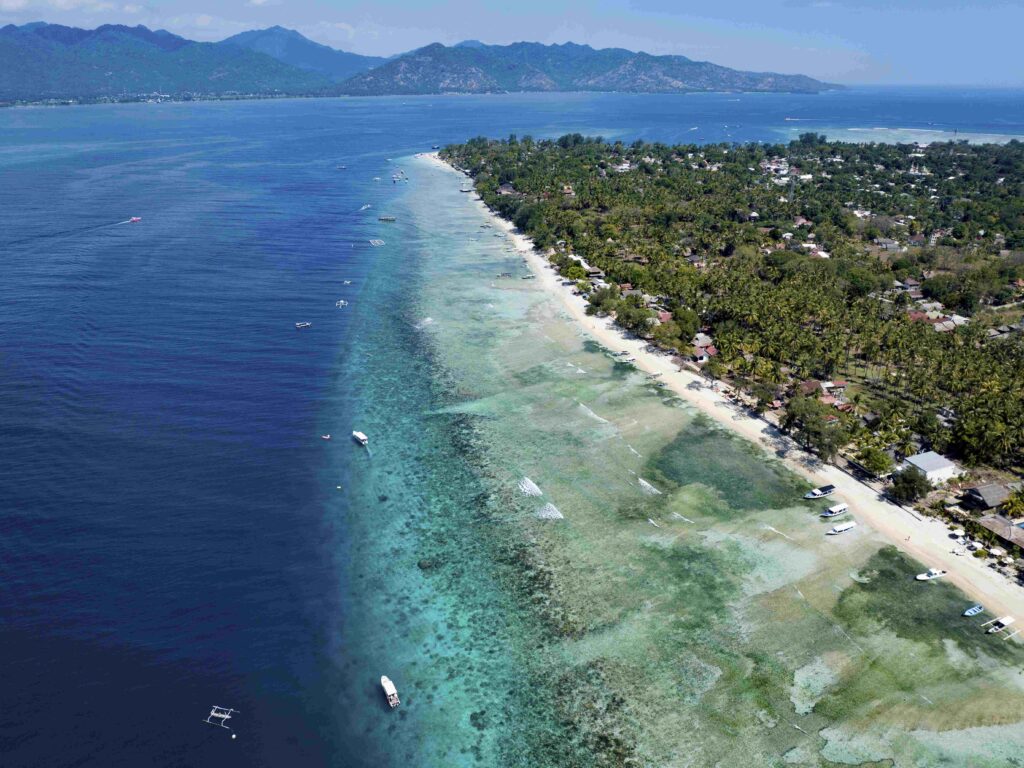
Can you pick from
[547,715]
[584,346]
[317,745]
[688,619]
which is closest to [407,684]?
[317,745]

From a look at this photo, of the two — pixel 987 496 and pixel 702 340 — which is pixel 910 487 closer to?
pixel 987 496

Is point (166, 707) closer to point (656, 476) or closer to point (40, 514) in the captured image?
point (40, 514)

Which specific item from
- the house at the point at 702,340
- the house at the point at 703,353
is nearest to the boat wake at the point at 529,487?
the house at the point at 703,353

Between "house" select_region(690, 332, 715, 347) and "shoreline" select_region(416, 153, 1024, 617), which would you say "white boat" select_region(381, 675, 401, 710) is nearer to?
"shoreline" select_region(416, 153, 1024, 617)

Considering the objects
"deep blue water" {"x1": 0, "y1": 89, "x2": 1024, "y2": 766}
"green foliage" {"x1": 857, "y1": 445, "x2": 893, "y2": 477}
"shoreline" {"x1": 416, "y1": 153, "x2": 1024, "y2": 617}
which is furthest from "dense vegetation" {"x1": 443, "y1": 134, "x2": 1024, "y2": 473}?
"deep blue water" {"x1": 0, "y1": 89, "x2": 1024, "y2": 766}

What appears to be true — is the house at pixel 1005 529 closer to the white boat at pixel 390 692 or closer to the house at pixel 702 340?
the house at pixel 702 340

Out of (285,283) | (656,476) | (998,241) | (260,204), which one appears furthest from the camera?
(260,204)

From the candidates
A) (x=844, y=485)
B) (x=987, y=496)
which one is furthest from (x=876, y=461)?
(x=987, y=496)
